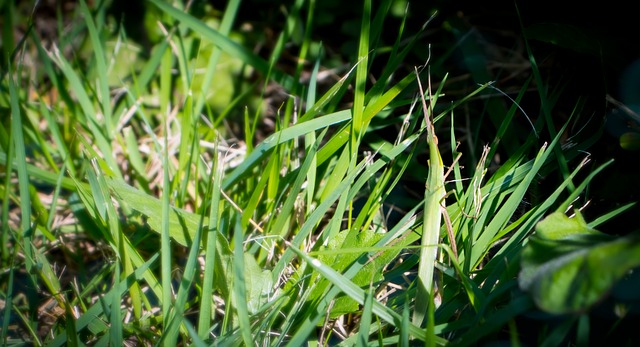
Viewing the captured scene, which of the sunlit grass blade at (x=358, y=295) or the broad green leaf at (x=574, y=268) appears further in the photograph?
the sunlit grass blade at (x=358, y=295)

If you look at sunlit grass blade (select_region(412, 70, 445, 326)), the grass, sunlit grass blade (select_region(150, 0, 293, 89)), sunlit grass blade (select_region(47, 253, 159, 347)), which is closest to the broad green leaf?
the grass

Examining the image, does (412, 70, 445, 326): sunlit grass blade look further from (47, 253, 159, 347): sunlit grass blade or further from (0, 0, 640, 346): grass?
(47, 253, 159, 347): sunlit grass blade

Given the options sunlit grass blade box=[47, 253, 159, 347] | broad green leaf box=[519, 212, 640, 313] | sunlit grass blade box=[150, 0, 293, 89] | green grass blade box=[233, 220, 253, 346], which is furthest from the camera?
sunlit grass blade box=[150, 0, 293, 89]

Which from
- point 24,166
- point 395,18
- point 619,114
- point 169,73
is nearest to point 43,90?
point 169,73

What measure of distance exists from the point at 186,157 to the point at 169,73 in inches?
16.6

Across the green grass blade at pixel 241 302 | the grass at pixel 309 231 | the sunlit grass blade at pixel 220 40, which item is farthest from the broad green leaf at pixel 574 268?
the sunlit grass blade at pixel 220 40

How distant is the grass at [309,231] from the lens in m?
0.99

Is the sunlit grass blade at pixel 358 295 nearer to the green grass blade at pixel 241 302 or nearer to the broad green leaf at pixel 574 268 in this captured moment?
the green grass blade at pixel 241 302

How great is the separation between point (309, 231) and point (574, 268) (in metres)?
0.58

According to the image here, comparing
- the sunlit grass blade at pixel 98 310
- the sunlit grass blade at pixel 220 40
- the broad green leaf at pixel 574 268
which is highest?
the sunlit grass blade at pixel 220 40

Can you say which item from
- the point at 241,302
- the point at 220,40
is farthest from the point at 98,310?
the point at 220,40

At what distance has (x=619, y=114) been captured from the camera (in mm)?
1188

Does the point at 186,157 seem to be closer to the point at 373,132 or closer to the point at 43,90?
the point at 373,132

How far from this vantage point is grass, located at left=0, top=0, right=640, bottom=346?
3.26ft
